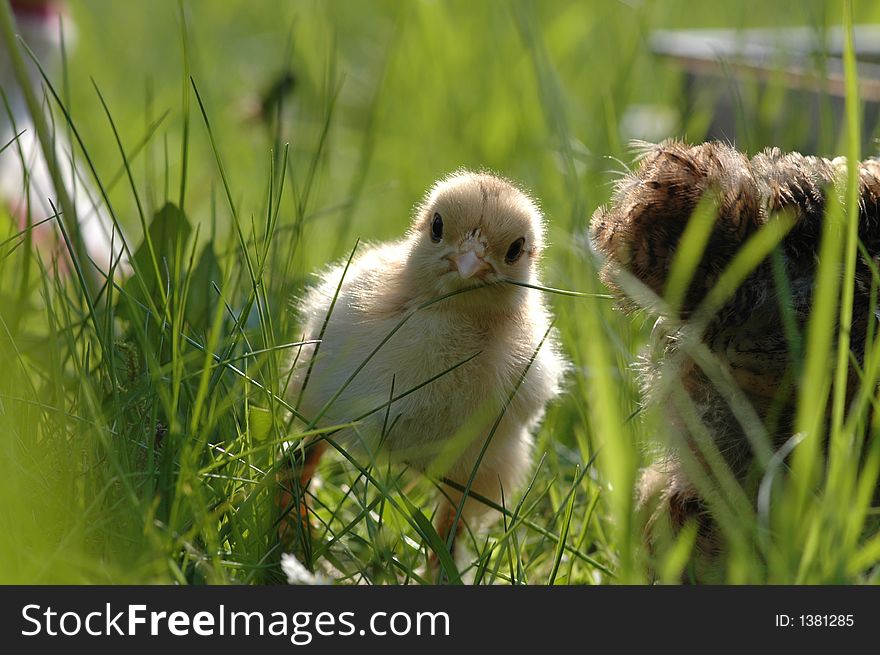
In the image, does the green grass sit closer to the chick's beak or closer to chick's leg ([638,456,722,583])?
chick's leg ([638,456,722,583])

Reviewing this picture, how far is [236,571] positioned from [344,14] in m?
4.48

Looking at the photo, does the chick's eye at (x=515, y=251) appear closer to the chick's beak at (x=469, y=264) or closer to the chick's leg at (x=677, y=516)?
the chick's beak at (x=469, y=264)

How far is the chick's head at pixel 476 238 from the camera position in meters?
1.83

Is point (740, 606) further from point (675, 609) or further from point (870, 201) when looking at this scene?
point (870, 201)

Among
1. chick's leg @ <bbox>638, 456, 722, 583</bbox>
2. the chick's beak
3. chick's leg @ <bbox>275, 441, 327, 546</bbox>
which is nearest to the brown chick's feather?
chick's leg @ <bbox>638, 456, 722, 583</bbox>

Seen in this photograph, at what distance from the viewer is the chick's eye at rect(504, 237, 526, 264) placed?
189cm

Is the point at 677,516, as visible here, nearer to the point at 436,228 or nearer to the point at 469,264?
the point at 469,264

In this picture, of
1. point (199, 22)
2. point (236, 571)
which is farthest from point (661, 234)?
point (199, 22)

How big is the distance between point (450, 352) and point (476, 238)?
8.1 inches

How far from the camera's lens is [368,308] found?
1.95 meters

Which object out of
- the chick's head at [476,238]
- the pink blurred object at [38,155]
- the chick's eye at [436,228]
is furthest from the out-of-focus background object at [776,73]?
the pink blurred object at [38,155]

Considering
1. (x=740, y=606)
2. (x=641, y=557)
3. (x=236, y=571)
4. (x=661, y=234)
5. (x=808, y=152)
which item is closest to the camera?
(x=740, y=606)

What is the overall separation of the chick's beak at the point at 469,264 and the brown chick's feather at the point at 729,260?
0.90ft

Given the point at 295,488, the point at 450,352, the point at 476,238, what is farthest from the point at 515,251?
the point at 295,488
